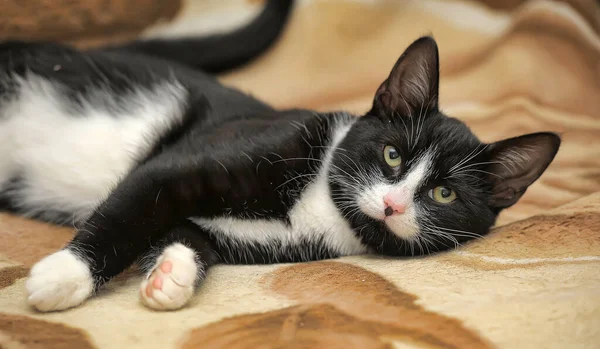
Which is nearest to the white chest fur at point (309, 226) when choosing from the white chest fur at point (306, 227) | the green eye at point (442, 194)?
the white chest fur at point (306, 227)

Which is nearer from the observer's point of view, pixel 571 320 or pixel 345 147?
pixel 571 320

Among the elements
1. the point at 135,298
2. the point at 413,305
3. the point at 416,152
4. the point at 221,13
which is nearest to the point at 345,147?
the point at 416,152

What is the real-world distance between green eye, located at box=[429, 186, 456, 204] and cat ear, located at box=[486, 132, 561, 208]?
0.16 metres

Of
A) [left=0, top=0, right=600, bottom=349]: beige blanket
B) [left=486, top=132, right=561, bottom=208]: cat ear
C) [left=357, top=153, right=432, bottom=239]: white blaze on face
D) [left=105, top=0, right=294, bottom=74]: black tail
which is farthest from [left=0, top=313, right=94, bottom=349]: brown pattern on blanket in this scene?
[left=105, top=0, right=294, bottom=74]: black tail

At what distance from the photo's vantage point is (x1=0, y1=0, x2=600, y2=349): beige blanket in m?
1.08

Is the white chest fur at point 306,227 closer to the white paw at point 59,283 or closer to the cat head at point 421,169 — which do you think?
the cat head at point 421,169

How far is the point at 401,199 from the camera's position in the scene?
1.49 meters

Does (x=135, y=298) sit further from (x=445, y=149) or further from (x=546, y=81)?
(x=546, y=81)

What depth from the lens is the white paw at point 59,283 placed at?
1189mm

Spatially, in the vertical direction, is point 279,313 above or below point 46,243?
above

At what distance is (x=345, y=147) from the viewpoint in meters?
1.68

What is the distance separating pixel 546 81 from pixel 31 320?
8.38ft

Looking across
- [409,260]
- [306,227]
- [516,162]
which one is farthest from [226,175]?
[516,162]

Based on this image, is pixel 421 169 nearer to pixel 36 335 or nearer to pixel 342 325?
pixel 342 325
